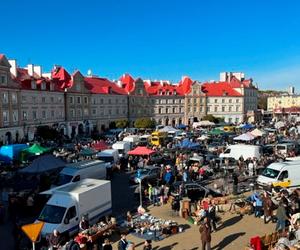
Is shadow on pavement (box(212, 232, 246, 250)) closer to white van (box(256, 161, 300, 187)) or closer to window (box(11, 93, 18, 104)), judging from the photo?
white van (box(256, 161, 300, 187))

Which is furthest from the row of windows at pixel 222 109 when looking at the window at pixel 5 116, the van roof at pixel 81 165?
the van roof at pixel 81 165

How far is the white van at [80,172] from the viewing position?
2431 centimetres

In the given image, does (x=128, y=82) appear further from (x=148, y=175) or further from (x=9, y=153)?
(x=148, y=175)

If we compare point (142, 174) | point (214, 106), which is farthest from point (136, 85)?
point (142, 174)

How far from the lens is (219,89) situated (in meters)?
101

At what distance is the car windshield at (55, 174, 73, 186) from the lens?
24216 mm

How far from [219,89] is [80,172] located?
8056 centimetres

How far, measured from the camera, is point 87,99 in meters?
74.4

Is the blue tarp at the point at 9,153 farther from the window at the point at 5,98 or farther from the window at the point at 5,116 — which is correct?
the window at the point at 5,98

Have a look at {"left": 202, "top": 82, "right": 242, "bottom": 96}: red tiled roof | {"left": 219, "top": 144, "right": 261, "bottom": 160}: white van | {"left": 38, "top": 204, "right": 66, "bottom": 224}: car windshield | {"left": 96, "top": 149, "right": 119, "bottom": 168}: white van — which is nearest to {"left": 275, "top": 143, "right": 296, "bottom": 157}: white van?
{"left": 219, "top": 144, "right": 261, "bottom": 160}: white van

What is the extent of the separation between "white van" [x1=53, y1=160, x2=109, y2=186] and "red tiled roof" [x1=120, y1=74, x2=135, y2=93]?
6040 cm

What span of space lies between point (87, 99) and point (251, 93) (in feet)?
174

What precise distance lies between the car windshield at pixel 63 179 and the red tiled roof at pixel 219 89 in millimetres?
77420

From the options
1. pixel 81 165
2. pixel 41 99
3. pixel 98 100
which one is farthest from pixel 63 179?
pixel 98 100
